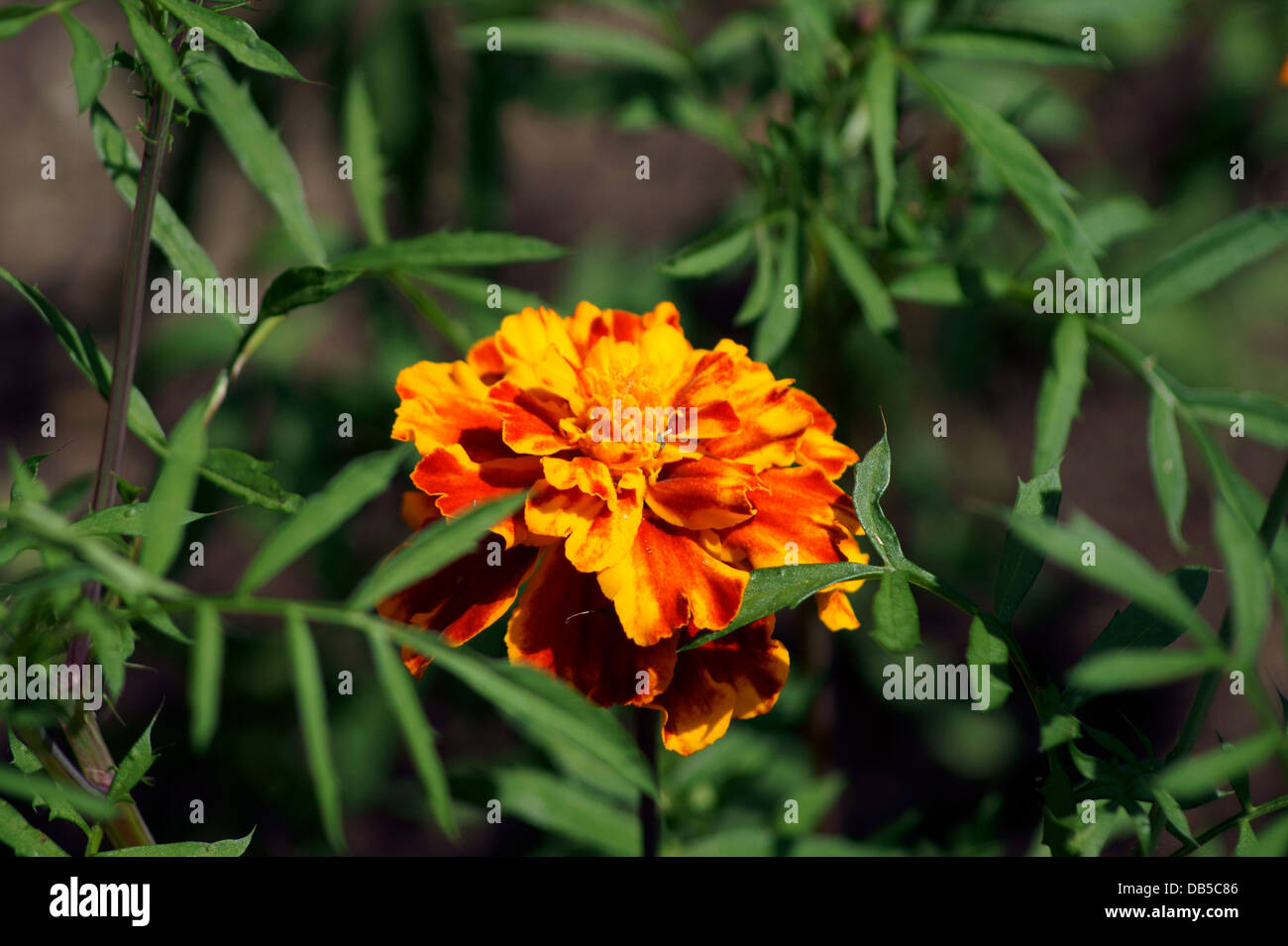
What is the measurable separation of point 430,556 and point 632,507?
0.18 metres

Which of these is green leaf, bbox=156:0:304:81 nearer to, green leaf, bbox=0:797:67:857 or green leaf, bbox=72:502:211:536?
green leaf, bbox=72:502:211:536

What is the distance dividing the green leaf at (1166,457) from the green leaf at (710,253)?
1.22ft

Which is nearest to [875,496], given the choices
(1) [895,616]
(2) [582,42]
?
(1) [895,616]

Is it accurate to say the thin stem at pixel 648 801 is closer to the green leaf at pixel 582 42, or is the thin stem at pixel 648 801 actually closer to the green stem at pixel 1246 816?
the green stem at pixel 1246 816

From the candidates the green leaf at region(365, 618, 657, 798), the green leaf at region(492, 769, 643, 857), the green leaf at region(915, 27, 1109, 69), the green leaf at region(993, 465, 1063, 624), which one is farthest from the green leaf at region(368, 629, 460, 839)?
the green leaf at region(915, 27, 1109, 69)

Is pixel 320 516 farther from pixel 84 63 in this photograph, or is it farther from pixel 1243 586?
pixel 1243 586

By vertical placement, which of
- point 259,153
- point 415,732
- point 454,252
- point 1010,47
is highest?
point 1010,47

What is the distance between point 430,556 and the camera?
531mm

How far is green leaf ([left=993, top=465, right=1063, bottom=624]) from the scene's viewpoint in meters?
0.71

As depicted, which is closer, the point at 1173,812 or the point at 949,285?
the point at 1173,812

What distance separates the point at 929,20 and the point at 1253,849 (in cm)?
89

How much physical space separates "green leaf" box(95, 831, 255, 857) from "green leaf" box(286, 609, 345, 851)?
0.73ft

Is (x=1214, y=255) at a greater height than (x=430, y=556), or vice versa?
(x=1214, y=255)

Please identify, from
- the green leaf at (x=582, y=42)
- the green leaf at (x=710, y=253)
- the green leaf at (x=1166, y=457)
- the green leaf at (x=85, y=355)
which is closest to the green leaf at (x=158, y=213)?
the green leaf at (x=85, y=355)
